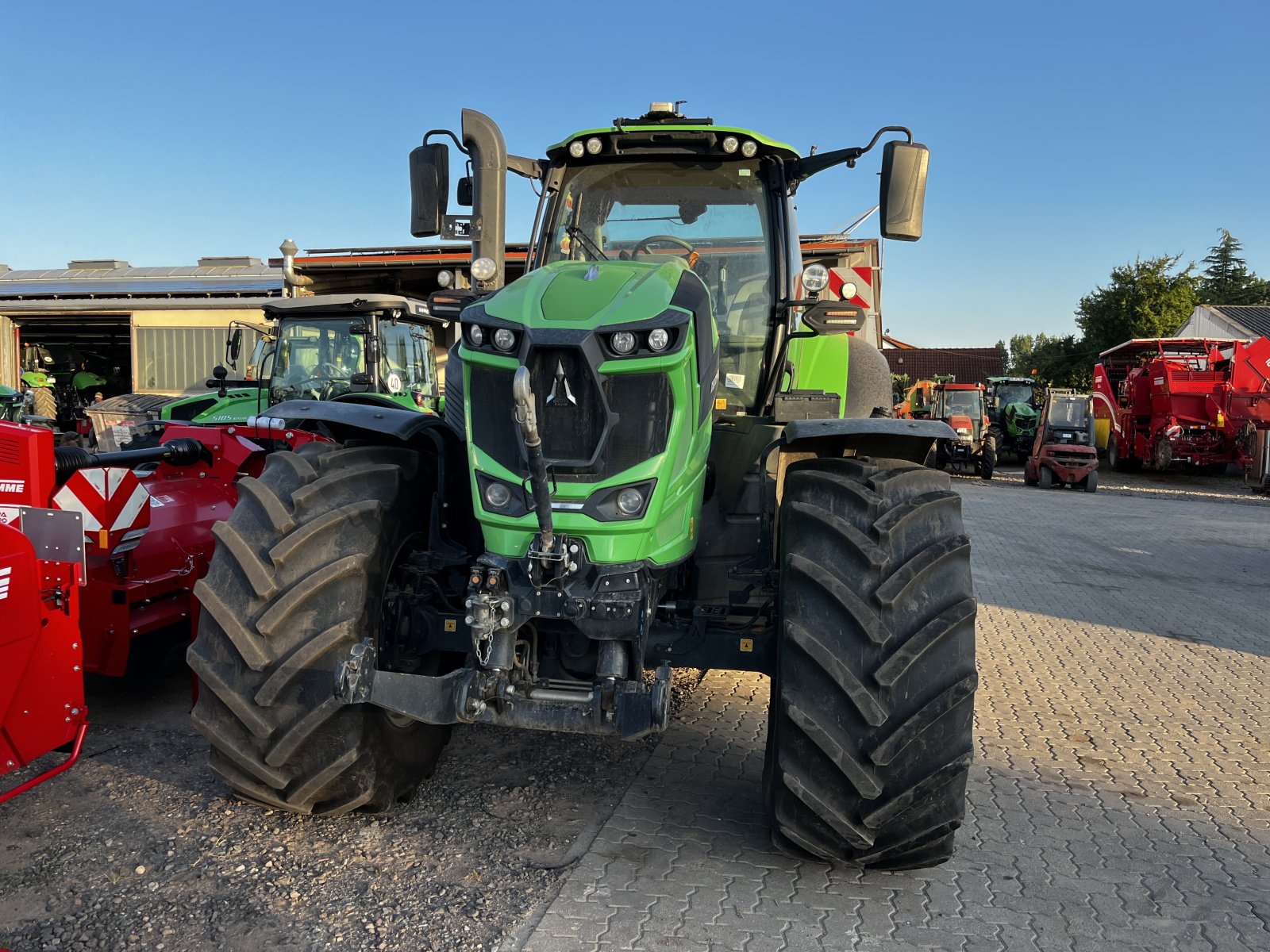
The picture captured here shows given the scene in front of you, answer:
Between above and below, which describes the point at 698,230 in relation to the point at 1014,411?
above

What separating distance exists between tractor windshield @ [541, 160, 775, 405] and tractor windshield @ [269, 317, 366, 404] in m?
6.38

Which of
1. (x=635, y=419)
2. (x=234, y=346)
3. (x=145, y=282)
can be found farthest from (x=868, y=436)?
(x=145, y=282)

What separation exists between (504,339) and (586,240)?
1.44m

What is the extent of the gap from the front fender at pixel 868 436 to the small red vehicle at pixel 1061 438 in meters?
17.3

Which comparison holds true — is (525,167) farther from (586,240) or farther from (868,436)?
(868,436)

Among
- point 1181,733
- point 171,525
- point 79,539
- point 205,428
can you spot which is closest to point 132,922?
point 79,539

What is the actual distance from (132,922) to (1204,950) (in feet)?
9.90

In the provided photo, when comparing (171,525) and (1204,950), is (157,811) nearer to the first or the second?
(171,525)

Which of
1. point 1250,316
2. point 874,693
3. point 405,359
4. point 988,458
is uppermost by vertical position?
point 1250,316

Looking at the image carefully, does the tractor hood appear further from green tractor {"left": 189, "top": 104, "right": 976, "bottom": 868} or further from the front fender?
the front fender

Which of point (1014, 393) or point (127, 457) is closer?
point (127, 457)

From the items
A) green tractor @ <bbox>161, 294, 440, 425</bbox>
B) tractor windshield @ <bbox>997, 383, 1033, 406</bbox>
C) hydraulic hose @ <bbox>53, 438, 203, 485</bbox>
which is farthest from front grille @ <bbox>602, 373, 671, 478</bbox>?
tractor windshield @ <bbox>997, 383, 1033, 406</bbox>

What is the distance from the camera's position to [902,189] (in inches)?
143

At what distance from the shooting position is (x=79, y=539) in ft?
10.8
